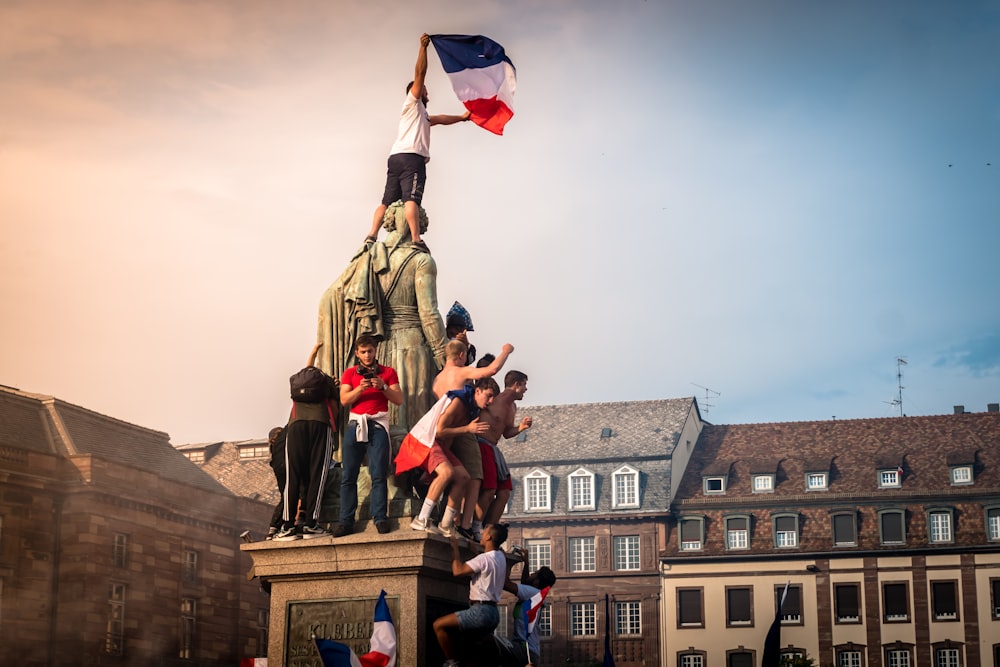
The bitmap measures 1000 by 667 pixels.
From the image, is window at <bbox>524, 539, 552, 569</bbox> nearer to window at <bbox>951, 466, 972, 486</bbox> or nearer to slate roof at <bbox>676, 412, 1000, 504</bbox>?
slate roof at <bbox>676, 412, 1000, 504</bbox>

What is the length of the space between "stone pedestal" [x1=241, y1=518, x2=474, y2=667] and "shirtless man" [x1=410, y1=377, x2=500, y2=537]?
11.1 inches

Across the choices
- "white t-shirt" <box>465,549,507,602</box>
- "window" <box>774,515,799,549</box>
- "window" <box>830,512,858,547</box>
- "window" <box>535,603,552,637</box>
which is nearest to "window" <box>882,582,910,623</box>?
"window" <box>830,512,858,547</box>

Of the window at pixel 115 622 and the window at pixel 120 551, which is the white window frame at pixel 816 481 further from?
the window at pixel 115 622

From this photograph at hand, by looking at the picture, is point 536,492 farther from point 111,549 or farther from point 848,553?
point 111,549

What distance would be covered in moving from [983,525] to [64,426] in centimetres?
4398

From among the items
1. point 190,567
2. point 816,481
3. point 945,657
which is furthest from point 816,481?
point 190,567

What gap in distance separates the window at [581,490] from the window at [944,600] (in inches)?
691

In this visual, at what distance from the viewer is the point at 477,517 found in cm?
1900

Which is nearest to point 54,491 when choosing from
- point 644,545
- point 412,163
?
point 644,545

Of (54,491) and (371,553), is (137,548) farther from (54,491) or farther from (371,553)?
(371,553)

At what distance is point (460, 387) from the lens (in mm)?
18484

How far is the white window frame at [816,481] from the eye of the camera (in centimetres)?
8212

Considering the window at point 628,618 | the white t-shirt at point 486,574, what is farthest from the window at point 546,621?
the white t-shirt at point 486,574

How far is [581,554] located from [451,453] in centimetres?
6704
